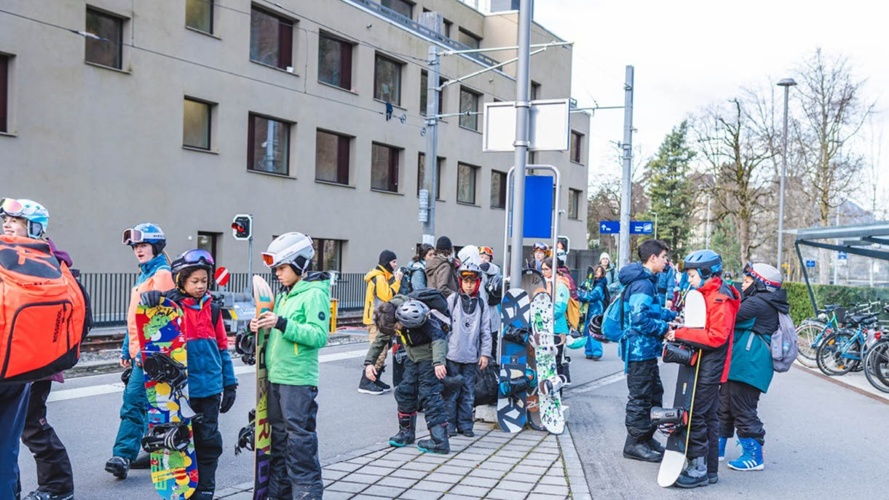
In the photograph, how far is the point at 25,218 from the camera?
486 centimetres

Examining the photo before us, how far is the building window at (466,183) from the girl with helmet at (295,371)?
1137 inches

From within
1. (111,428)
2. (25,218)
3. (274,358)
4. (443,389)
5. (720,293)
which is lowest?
(111,428)

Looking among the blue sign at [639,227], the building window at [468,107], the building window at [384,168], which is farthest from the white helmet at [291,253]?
the building window at [468,107]

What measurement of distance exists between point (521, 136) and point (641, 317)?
2601mm

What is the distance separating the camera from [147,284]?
17.8 ft

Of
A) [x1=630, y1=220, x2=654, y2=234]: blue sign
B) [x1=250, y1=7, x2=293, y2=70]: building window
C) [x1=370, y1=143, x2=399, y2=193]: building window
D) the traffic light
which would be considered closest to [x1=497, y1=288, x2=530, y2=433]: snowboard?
the traffic light

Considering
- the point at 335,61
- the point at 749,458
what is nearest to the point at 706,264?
→ the point at 749,458

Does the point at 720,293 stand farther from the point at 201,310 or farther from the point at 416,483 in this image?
the point at 201,310

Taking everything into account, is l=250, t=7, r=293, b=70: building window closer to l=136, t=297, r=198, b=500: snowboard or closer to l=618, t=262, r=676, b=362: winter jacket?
l=618, t=262, r=676, b=362: winter jacket

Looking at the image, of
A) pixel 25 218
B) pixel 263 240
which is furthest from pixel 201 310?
pixel 263 240

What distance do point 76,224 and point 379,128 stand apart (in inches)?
487

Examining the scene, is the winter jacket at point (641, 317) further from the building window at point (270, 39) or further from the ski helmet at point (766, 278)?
the building window at point (270, 39)

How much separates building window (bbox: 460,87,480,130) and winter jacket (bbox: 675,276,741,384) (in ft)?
91.5

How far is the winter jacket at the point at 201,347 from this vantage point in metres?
4.92
